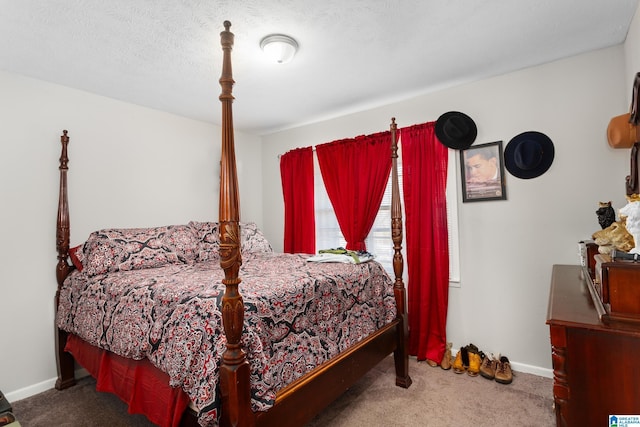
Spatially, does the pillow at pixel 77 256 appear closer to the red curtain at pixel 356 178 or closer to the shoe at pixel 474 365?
the red curtain at pixel 356 178

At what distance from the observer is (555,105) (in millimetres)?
2482

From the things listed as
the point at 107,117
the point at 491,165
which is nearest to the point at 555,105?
the point at 491,165

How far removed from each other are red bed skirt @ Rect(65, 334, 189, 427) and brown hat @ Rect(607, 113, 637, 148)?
2.78 m

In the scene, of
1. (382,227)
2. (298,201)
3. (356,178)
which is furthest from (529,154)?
(298,201)

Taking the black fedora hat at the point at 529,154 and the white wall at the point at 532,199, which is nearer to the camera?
the white wall at the point at 532,199

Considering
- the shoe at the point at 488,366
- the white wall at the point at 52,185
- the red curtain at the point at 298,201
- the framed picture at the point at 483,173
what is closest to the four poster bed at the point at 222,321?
the white wall at the point at 52,185

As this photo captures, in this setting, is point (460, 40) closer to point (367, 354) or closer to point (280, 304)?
point (280, 304)

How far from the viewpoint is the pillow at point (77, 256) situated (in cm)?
250

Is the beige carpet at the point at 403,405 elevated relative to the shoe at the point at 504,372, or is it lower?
lower

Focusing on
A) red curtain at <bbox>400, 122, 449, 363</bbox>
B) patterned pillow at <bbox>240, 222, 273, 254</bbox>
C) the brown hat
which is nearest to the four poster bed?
patterned pillow at <bbox>240, 222, 273, 254</bbox>

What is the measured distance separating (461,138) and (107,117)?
3203 mm

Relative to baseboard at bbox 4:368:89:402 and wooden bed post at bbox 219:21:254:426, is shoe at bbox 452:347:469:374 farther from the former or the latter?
baseboard at bbox 4:368:89:402

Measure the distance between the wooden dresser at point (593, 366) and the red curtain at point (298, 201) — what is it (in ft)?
9.08

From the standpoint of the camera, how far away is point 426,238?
9.77ft
